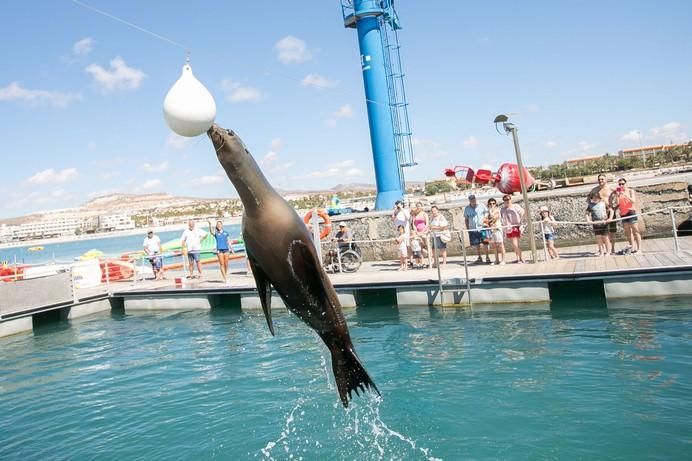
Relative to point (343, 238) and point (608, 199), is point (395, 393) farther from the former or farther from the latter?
point (343, 238)

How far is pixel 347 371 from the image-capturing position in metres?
4.33

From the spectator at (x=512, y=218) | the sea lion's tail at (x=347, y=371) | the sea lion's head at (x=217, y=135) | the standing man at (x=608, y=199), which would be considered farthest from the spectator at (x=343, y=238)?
the sea lion's head at (x=217, y=135)

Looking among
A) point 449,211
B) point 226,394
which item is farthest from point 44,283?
point 449,211

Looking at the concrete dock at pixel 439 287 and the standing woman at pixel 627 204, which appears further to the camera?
the standing woman at pixel 627 204

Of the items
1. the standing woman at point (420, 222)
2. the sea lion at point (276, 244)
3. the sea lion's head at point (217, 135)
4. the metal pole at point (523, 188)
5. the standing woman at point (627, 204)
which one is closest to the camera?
the sea lion's head at point (217, 135)

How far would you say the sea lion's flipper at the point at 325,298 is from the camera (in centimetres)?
361

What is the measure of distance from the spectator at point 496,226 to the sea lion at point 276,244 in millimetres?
9385

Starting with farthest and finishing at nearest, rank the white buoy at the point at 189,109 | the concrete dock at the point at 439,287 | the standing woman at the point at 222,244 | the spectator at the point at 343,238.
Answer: the spectator at the point at 343,238 → the standing woman at the point at 222,244 → the concrete dock at the point at 439,287 → the white buoy at the point at 189,109

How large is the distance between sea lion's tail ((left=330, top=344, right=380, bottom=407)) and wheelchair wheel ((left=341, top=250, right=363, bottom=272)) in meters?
10.5

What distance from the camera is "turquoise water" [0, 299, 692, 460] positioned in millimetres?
5621

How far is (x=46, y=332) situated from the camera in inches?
539

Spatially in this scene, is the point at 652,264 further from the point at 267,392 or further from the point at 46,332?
the point at 46,332

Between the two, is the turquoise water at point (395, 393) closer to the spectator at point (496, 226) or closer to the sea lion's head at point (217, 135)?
the spectator at point (496, 226)

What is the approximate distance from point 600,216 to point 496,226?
2.32 meters
